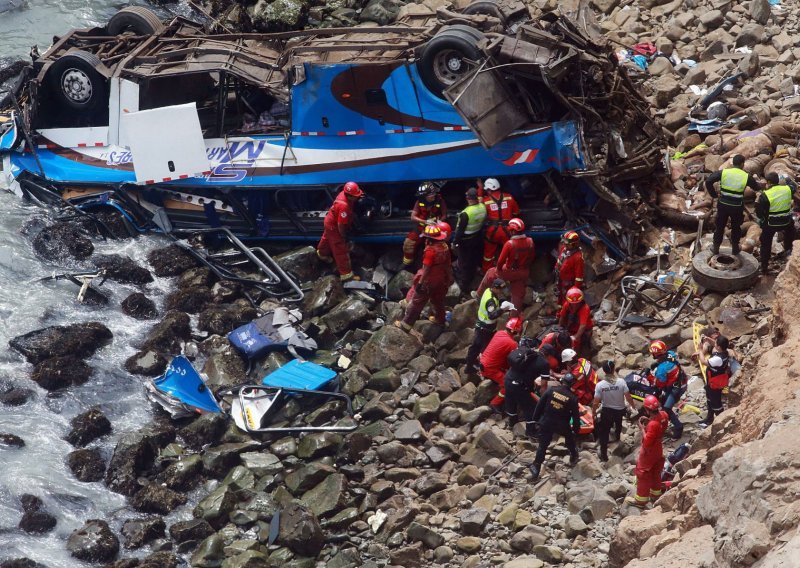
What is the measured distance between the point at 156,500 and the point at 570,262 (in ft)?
16.0

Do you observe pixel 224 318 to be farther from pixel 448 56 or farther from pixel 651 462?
pixel 651 462

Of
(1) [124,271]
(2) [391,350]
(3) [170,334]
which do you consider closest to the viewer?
(2) [391,350]

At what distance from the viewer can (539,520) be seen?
969 cm

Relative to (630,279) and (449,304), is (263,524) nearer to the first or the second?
(449,304)

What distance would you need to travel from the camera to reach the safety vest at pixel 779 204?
11289 millimetres

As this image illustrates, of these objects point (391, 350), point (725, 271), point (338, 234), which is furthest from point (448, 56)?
point (725, 271)

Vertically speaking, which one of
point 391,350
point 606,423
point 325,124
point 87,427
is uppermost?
point 325,124

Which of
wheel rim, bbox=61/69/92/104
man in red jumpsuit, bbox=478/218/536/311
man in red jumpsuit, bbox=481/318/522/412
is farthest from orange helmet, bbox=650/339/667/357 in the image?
wheel rim, bbox=61/69/92/104

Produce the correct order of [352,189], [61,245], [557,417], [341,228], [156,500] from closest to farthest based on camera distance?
[557,417], [156,500], [352,189], [341,228], [61,245]

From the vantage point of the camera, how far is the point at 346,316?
1277 cm

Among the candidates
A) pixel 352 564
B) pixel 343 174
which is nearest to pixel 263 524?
pixel 352 564

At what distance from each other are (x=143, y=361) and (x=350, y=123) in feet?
11.8

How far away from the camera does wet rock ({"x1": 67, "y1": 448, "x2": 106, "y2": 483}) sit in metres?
11.1

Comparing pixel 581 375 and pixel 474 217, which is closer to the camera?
pixel 581 375
